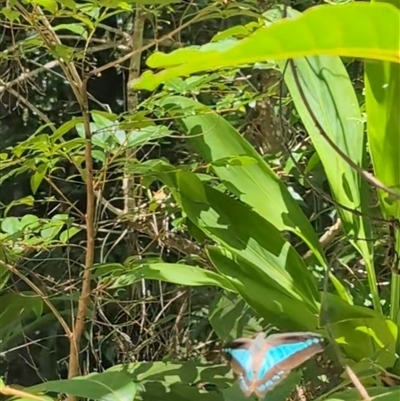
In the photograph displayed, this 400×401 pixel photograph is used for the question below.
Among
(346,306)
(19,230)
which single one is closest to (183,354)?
(19,230)

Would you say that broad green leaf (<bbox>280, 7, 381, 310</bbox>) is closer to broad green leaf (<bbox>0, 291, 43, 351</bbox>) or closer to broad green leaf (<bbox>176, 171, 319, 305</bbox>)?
broad green leaf (<bbox>176, 171, 319, 305</bbox>)

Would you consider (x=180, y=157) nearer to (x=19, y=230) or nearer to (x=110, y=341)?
(x=110, y=341)

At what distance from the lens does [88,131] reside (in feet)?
2.73

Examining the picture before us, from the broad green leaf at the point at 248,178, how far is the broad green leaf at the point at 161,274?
118 millimetres

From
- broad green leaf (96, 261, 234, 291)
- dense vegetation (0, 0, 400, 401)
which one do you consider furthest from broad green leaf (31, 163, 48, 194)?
broad green leaf (96, 261, 234, 291)

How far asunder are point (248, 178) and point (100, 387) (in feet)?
1.19

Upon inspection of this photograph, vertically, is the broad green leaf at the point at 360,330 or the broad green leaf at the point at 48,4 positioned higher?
the broad green leaf at the point at 48,4

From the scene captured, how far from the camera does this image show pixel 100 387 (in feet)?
2.39

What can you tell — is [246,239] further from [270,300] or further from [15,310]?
[15,310]

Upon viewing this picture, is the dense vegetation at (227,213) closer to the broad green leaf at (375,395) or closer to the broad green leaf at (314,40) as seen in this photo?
the broad green leaf at (375,395)

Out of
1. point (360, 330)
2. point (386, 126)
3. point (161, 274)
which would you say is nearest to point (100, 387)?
point (161, 274)

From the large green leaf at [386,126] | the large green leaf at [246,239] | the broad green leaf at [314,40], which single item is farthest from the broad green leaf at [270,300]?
the broad green leaf at [314,40]

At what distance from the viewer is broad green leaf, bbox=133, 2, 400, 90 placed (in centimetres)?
38

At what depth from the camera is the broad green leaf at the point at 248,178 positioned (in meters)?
0.98
